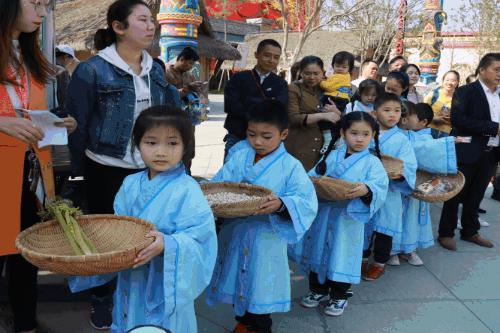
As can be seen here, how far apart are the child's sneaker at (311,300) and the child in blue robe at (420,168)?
981 mm

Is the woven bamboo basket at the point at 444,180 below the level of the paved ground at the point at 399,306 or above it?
above

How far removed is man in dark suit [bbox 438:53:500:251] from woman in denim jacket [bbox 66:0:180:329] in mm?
3239

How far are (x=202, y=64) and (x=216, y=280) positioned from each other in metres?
14.0

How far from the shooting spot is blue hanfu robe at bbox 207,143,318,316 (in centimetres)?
254

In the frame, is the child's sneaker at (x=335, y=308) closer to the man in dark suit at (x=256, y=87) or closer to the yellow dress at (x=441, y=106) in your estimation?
the man in dark suit at (x=256, y=87)

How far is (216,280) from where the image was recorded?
108 inches

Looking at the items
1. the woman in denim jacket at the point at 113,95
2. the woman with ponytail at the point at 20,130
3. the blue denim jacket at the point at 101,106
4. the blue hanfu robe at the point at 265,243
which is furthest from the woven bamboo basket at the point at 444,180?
the woman with ponytail at the point at 20,130

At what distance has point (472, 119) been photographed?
4.51m

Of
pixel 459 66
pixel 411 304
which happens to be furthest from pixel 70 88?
pixel 459 66

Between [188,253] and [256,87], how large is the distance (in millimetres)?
2121

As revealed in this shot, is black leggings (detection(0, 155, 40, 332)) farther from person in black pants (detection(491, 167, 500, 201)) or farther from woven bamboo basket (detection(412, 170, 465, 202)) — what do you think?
person in black pants (detection(491, 167, 500, 201))

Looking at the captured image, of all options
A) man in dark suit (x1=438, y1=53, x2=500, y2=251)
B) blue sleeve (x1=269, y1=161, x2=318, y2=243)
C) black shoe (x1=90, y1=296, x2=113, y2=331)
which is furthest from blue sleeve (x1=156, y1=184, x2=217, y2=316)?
man in dark suit (x1=438, y1=53, x2=500, y2=251)

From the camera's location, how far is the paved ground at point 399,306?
3027 mm

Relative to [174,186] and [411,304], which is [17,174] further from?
[411,304]
